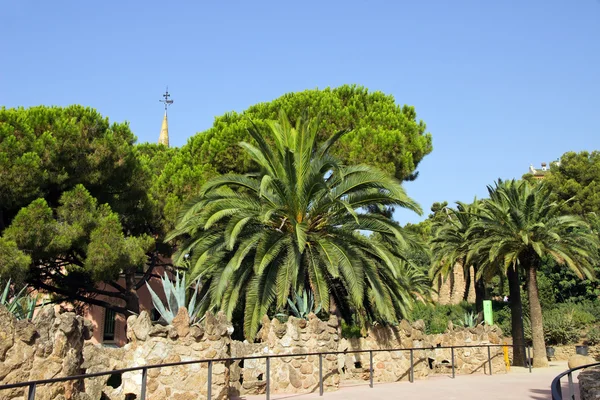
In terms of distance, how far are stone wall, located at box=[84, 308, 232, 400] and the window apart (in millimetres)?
22026

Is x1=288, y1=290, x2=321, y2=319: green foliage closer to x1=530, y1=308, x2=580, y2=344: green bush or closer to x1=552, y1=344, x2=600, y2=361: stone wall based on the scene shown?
x1=552, y1=344, x2=600, y2=361: stone wall

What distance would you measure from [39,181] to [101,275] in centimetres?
366

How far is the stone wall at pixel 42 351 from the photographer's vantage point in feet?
26.9

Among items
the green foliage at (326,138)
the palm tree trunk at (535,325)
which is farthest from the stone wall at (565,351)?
the green foliage at (326,138)

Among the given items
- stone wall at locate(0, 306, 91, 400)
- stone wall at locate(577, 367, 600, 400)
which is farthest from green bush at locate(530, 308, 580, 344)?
stone wall at locate(0, 306, 91, 400)

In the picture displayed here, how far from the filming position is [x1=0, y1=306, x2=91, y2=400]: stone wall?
8.19m

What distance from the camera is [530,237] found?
76.0 feet

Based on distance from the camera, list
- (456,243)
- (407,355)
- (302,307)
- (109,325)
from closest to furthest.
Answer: (302,307), (407,355), (456,243), (109,325)

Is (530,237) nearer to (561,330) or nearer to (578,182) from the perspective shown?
(561,330)

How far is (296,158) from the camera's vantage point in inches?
659

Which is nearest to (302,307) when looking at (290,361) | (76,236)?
(290,361)

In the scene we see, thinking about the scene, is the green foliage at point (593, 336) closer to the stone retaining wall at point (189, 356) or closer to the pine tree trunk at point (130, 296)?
the stone retaining wall at point (189, 356)

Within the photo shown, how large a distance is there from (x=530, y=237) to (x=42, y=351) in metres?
19.5

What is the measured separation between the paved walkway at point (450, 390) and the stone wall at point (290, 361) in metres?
0.62
